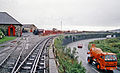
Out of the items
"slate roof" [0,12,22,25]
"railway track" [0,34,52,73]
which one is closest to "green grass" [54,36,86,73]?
"railway track" [0,34,52,73]

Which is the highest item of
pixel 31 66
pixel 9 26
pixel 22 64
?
pixel 9 26

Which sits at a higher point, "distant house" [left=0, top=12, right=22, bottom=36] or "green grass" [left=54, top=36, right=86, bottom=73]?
"distant house" [left=0, top=12, right=22, bottom=36]

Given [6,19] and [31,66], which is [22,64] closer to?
[31,66]

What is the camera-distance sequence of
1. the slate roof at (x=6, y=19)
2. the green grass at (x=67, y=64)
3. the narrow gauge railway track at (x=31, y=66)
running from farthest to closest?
the slate roof at (x=6, y=19), the green grass at (x=67, y=64), the narrow gauge railway track at (x=31, y=66)

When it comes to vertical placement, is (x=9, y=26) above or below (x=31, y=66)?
above

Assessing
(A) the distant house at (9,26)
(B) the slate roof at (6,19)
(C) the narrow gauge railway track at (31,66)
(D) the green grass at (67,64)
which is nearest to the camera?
(C) the narrow gauge railway track at (31,66)

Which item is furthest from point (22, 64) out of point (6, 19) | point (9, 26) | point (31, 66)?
point (6, 19)

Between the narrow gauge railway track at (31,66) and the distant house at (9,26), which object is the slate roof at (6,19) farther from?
the narrow gauge railway track at (31,66)

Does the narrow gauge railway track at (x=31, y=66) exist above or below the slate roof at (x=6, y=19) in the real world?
below

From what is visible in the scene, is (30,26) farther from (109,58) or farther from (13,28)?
(109,58)

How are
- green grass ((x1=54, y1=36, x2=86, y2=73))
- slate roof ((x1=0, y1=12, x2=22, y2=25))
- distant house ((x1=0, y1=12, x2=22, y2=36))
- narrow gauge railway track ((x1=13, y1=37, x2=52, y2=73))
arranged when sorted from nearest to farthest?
narrow gauge railway track ((x1=13, y1=37, x2=52, y2=73)) < green grass ((x1=54, y1=36, x2=86, y2=73)) < distant house ((x1=0, y1=12, x2=22, y2=36)) < slate roof ((x1=0, y1=12, x2=22, y2=25))

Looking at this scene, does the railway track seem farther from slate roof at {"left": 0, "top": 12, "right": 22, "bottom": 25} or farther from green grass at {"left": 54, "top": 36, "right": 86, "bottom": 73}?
slate roof at {"left": 0, "top": 12, "right": 22, "bottom": 25}

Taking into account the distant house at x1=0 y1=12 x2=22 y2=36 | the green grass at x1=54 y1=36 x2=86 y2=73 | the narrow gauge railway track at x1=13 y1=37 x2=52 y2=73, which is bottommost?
the green grass at x1=54 y1=36 x2=86 y2=73

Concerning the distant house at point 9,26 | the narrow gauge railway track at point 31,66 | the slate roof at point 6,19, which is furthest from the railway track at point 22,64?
the slate roof at point 6,19
